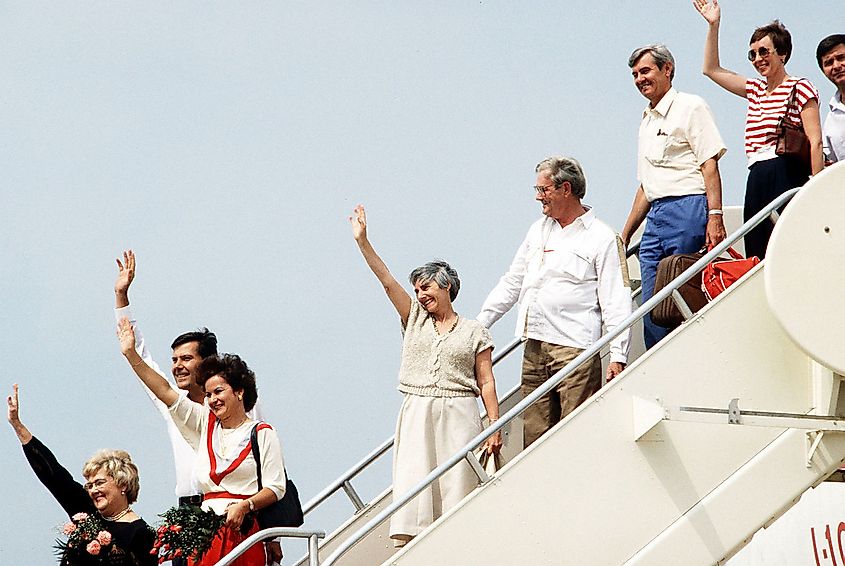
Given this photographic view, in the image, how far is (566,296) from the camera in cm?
757

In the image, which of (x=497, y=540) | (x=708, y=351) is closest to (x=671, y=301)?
(x=708, y=351)

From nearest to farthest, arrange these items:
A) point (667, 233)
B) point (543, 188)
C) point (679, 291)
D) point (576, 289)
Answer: point (679, 291)
point (576, 289)
point (543, 188)
point (667, 233)

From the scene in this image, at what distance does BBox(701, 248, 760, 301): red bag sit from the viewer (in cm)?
727

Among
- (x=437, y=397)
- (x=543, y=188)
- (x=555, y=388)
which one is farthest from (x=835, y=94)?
(x=437, y=397)

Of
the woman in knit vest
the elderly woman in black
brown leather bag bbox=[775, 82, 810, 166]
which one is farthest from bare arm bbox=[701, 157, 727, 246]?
the elderly woman in black

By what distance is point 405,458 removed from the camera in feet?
23.8

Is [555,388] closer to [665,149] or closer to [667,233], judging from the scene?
[667,233]

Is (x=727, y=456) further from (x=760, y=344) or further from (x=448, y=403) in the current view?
(x=448, y=403)

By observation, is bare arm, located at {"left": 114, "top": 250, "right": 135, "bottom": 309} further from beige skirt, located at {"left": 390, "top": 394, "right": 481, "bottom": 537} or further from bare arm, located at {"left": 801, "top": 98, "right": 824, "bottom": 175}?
bare arm, located at {"left": 801, "top": 98, "right": 824, "bottom": 175}

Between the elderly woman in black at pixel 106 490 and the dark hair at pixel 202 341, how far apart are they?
26.8 inches

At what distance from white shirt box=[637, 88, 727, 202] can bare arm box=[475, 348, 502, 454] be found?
1617 mm

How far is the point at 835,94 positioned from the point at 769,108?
0.52m

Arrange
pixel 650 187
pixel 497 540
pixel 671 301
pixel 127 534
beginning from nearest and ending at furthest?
pixel 497 540
pixel 127 534
pixel 671 301
pixel 650 187

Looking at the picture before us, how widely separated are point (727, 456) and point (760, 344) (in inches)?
23.8
